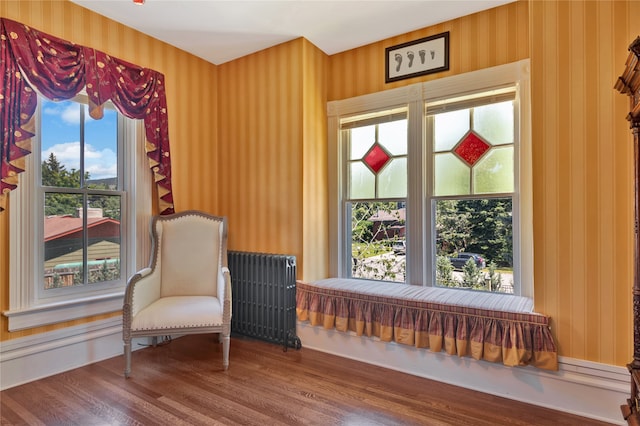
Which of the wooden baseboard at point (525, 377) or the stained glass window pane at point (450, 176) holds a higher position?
the stained glass window pane at point (450, 176)

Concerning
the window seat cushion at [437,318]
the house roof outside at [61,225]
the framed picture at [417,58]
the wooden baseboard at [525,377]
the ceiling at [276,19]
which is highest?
the ceiling at [276,19]

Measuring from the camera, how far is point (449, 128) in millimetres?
2838

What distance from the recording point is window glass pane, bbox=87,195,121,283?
2750 millimetres

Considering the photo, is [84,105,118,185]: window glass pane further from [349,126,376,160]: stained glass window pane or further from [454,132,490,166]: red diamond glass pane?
[454,132,490,166]: red diamond glass pane

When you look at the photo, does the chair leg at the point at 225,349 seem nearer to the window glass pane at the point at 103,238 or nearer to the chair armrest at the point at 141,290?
the chair armrest at the point at 141,290

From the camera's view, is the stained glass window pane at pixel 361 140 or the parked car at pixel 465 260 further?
the stained glass window pane at pixel 361 140

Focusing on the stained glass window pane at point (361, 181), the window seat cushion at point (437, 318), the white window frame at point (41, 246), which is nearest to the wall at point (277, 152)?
the stained glass window pane at point (361, 181)

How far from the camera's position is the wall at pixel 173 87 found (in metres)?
2.31

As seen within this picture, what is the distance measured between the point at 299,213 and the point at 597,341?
2.21 metres

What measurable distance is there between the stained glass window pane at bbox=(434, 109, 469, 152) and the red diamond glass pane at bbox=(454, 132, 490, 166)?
6cm

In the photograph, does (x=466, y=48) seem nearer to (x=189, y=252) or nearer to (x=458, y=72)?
(x=458, y=72)

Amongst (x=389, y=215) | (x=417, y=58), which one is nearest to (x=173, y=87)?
(x=417, y=58)

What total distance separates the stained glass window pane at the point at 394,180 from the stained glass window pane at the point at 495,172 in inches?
22.5

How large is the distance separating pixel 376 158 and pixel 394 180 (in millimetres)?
272
